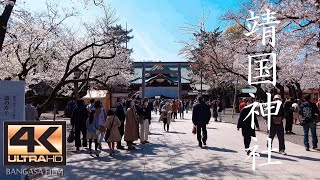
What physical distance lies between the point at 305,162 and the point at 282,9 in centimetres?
546

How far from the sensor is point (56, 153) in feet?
19.4

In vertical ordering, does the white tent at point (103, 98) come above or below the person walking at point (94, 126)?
above

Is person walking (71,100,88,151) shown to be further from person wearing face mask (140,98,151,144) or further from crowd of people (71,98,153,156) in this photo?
person wearing face mask (140,98,151,144)

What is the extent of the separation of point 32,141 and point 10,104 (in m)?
0.82

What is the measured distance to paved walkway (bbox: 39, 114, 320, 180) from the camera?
686cm

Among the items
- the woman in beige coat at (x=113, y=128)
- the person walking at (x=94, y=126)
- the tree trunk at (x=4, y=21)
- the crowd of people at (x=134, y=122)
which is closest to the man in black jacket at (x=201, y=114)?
the crowd of people at (x=134, y=122)

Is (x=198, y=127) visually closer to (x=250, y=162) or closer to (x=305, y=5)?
(x=250, y=162)

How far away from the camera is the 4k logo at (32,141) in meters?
5.73

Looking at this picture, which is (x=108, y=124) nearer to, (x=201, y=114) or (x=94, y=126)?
(x=94, y=126)

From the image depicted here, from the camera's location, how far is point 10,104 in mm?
5902

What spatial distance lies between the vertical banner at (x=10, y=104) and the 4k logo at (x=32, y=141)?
0.12 m

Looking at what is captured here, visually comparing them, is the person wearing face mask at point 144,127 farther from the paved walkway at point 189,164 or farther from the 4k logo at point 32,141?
the 4k logo at point 32,141

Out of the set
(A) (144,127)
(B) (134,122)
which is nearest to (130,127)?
(B) (134,122)

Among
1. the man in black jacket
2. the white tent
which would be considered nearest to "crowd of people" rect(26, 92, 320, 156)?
the man in black jacket
